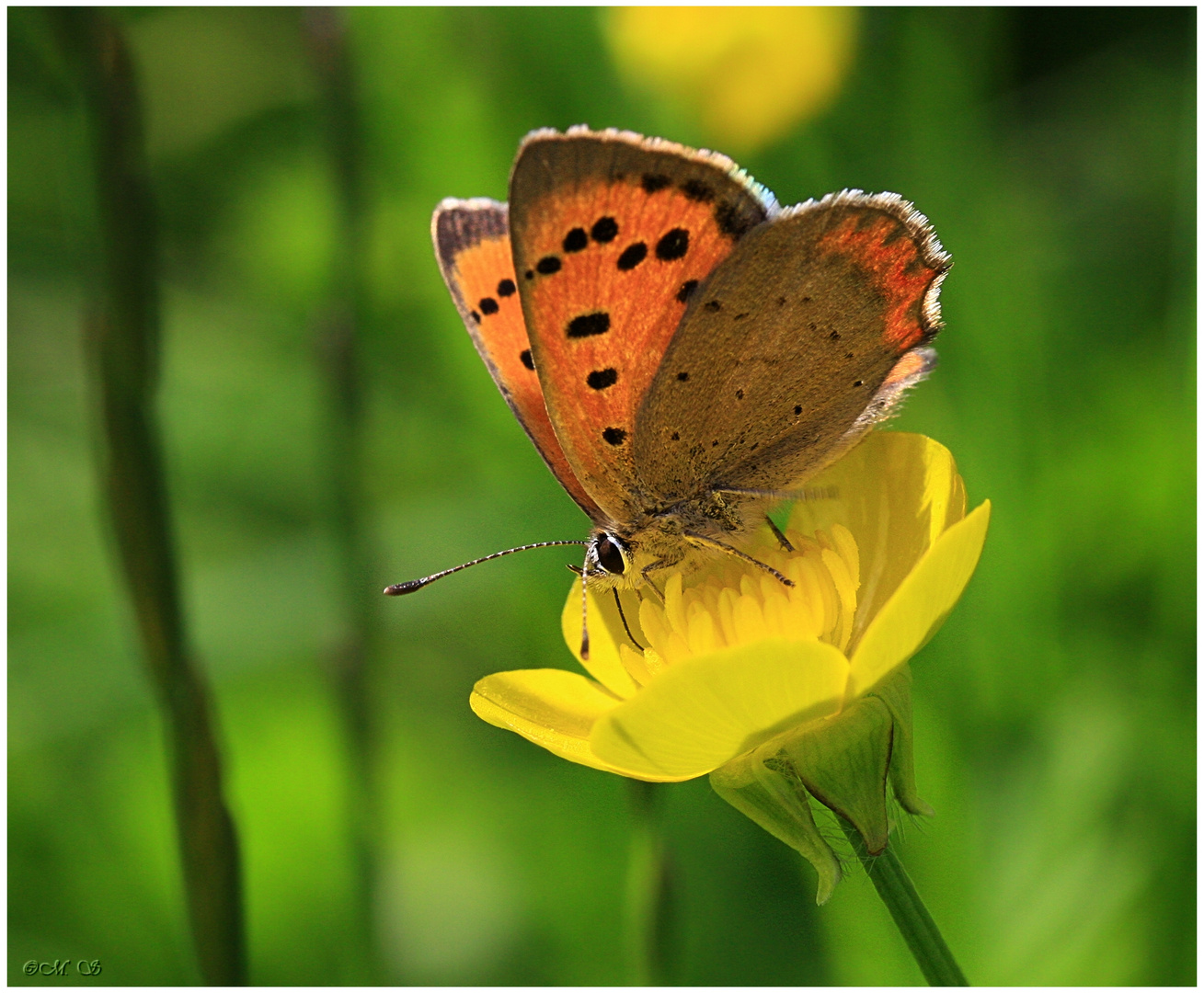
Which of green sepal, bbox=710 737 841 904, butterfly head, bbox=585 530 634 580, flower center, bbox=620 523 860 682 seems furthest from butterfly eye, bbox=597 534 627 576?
green sepal, bbox=710 737 841 904

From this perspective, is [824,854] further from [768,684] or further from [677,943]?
[677,943]

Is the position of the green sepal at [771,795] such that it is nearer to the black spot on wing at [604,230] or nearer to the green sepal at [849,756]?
the green sepal at [849,756]

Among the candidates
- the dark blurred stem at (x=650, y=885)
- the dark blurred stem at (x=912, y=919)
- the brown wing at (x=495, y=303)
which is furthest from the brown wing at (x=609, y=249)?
the dark blurred stem at (x=912, y=919)

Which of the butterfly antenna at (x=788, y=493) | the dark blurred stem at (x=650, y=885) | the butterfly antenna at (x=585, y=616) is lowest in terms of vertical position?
the dark blurred stem at (x=650, y=885)

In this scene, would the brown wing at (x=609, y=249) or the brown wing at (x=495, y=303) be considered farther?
the brown wing at (x=495, y=303)

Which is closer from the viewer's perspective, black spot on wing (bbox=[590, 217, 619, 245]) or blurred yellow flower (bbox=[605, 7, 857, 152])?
black spot on wing (bbox=[590, 217, 619, 245])

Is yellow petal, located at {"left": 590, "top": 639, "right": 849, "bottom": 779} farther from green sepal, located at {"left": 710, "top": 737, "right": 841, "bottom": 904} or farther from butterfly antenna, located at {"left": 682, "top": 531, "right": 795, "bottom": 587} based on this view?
butterfly antenna, located at {"left": 682, "top": 531, "right": 795, "bottom": 587}
